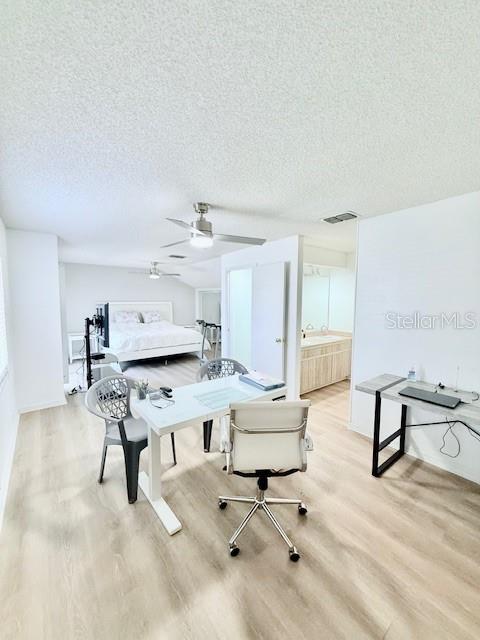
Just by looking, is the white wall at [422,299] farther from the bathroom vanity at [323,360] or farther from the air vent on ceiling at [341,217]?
the bathroom vanity at [323,360]

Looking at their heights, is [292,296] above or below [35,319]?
above

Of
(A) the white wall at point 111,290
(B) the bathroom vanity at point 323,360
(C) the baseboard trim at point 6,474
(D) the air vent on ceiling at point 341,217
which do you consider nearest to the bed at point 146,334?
(A) the white wall at point 111,290

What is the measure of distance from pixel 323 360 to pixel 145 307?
18.2ft

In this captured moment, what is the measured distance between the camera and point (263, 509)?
187 cm

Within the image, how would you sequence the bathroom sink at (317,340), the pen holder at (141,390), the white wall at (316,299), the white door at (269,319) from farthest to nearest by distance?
the white wall at (316,299) < the bathroom sink at (317,340) < the white door at (269,319) < the pen holder at (141,390)

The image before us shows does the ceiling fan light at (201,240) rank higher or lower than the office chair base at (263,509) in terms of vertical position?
higher

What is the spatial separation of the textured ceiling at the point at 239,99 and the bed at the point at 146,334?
144 inches

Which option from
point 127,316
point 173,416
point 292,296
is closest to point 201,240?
point 173,416

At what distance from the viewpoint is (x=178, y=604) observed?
1.36 meters

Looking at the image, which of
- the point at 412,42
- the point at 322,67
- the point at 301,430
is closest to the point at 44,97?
the point at 322,67

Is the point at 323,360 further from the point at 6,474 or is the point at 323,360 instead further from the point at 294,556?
the point at 6,474

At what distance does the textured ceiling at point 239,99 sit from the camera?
2.73ft

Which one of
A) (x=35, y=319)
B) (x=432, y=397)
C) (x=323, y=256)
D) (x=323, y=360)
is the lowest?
(x=323, y=360)

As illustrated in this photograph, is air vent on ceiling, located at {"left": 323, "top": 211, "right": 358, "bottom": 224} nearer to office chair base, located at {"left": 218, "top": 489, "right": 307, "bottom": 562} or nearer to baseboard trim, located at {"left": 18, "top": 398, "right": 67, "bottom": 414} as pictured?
office chair base, located at {"left": 218, "top": 489, "right": 307, "bottom": 562}
